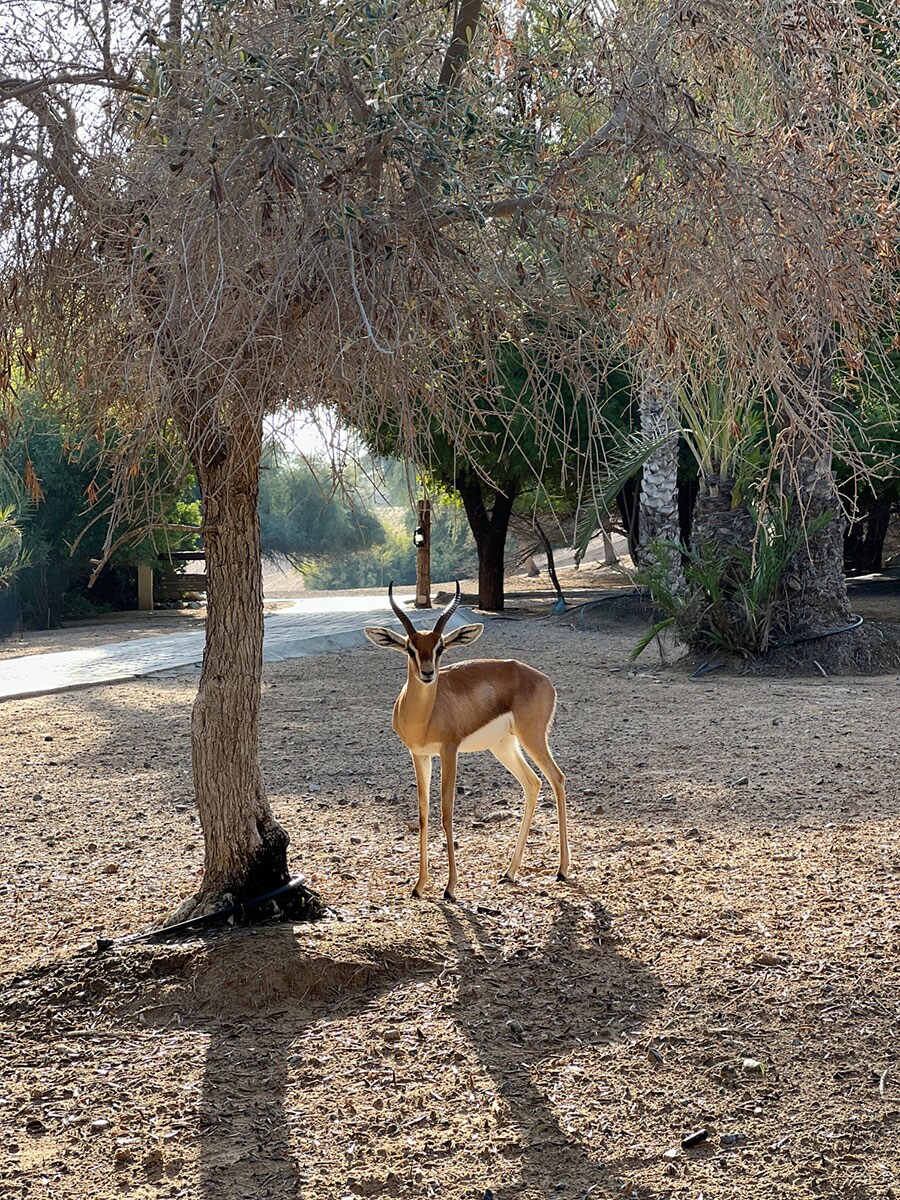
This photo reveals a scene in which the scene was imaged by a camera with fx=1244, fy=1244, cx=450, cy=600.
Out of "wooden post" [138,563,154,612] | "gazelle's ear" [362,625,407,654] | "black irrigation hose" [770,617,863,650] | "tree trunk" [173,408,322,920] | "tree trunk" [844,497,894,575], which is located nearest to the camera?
"tree trunk" [173,408,322,920]

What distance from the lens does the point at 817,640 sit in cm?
1330

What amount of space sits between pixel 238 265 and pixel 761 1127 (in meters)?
2.99

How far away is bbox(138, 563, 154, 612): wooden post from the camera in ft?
93.9

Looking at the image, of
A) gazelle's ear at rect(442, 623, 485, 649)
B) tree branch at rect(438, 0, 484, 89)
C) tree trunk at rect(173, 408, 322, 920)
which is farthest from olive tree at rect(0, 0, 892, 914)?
gazelle's ear at rect(442, 623, 485, 649)

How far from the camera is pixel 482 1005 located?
4652 mm

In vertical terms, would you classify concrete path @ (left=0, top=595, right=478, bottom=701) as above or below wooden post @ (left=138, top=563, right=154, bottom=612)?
below

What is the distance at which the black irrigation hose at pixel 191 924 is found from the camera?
5211 mm

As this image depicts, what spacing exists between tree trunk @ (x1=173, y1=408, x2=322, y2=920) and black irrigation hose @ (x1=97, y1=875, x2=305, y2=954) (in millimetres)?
51

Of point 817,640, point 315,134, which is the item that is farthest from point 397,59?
point 817,640

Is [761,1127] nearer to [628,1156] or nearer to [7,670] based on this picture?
[628,1156]

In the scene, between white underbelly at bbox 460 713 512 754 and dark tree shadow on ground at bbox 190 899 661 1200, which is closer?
dark tree shadow on ground at bbox 190 899 661 1200

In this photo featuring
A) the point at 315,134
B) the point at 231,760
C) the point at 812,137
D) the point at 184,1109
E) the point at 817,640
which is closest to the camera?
the point at 315,134

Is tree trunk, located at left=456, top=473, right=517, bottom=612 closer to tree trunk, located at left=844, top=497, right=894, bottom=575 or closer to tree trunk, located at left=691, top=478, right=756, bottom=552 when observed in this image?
tree trunk, located at left=691, top=478, right=756, bottom=552

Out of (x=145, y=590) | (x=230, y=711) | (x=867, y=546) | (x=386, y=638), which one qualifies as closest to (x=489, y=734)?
(x=386, y=638)
